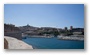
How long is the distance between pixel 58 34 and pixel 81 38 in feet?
1.41

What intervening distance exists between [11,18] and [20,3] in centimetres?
32

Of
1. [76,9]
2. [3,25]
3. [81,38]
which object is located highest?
[76,9]

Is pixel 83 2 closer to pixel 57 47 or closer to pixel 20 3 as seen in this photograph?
pixel 57 47

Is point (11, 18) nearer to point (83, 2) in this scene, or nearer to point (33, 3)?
point (33, 3)

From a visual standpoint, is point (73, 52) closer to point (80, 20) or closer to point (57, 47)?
point (57, 47)

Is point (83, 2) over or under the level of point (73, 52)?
over

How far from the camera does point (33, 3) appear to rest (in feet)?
10.1

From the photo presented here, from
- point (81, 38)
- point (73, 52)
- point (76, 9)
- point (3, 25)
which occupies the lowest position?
point (73, 52)

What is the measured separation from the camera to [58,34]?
3107mm

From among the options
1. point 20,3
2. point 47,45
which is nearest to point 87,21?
point 47,45

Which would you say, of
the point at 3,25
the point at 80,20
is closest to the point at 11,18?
the point at 3,25

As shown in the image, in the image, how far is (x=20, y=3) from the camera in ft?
10.1

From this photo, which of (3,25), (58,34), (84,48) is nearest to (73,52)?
(84,48)

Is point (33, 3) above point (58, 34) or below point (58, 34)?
above
